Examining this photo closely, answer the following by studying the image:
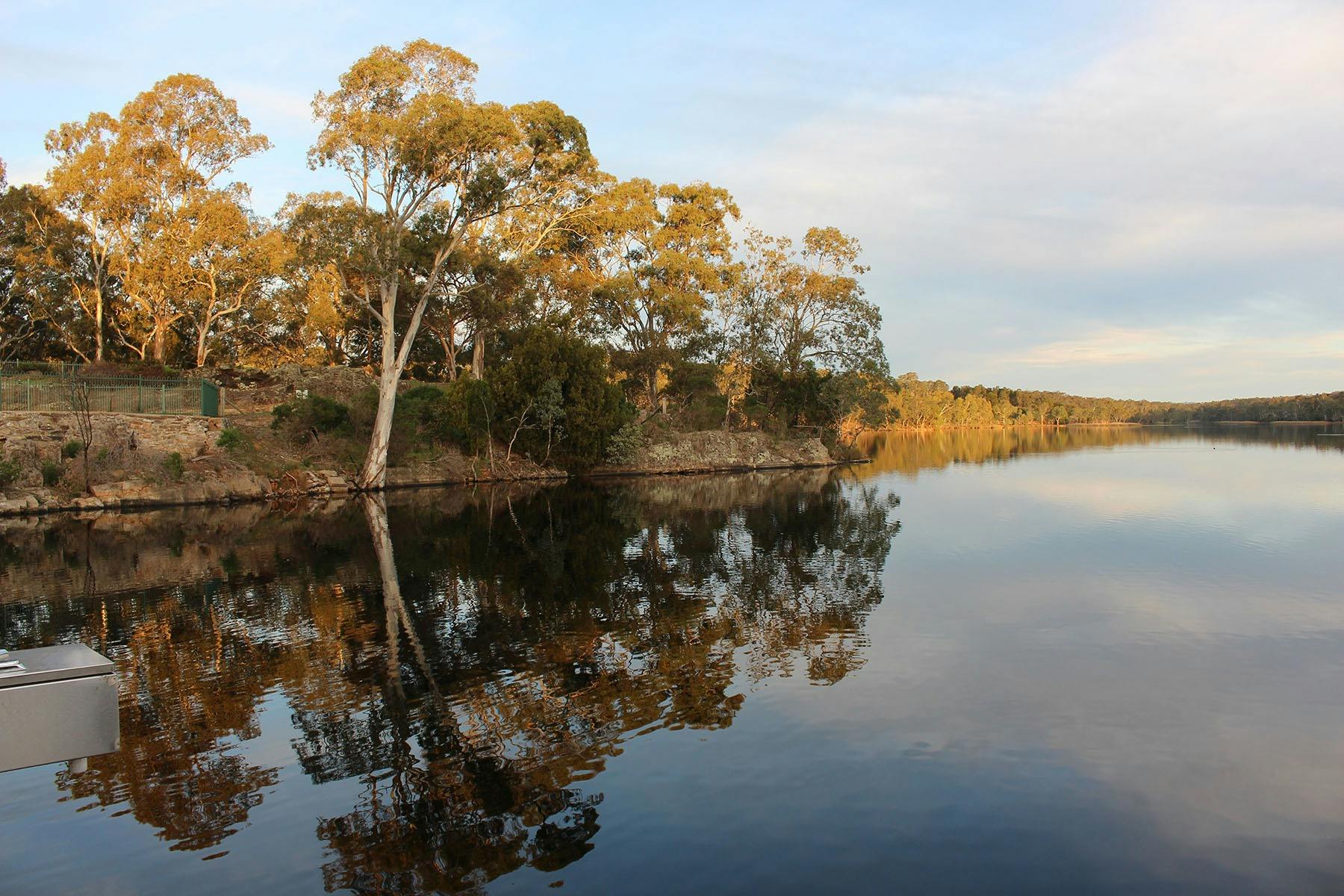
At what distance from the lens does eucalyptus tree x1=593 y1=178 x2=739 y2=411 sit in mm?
43750

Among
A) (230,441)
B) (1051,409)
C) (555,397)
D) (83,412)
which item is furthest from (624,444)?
(1051,409)

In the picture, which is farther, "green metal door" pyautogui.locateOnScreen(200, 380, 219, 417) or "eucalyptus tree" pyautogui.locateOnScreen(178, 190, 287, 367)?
"eucalyptus tree" pyautogui.locateOnScreen(178, 190, 287, 367)

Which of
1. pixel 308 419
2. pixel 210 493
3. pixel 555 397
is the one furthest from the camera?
pixel 555 397

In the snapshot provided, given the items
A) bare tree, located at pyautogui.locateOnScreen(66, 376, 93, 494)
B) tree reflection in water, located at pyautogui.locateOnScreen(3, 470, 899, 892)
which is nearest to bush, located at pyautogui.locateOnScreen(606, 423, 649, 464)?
tree reflection in water, located at pyautogui.locateOnScreen(3, 470, 899, 892)

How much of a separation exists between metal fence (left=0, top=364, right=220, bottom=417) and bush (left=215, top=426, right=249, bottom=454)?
1.09 metres

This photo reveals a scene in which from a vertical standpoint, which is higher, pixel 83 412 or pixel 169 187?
pixel 169 187

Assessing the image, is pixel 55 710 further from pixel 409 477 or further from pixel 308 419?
pixel 308 419

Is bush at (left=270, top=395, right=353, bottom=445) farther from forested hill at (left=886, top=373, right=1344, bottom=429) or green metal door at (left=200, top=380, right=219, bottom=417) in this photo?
forested hill at (left=886, top=373, right=1344, bottom=429)

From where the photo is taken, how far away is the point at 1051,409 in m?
156

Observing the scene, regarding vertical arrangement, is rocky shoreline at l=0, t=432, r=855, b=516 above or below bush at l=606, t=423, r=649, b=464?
below

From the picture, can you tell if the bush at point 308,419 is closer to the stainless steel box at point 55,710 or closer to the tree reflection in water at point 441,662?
the tree reflection in water at point 441,662

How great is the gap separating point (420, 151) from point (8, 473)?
Result: 16031mm

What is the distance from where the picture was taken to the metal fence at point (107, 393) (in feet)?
85.5

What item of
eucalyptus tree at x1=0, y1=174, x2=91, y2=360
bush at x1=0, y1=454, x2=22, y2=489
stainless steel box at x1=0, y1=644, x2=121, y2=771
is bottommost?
bush at x1=0, y1=454, x2=22, y2=489
